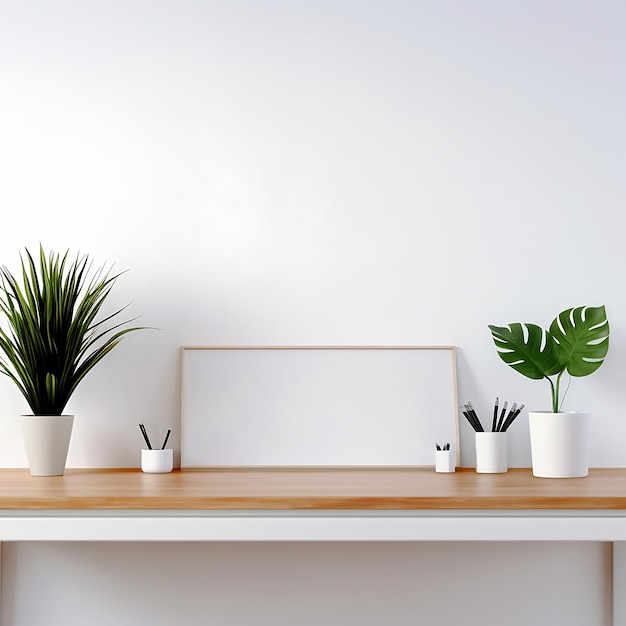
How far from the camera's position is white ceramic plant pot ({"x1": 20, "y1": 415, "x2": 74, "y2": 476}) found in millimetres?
1463

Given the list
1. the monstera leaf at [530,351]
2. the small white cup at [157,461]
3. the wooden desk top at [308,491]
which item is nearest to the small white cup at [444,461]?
the wooden desk top at [308,491]

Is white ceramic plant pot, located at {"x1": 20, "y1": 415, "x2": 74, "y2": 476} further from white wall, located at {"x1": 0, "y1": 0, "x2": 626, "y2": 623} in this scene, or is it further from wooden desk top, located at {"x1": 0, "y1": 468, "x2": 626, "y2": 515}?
white wall, located at {"x1": 0, "y1": 0, "x2": 626, "y2": 623}

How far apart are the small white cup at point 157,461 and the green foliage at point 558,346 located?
78 cm

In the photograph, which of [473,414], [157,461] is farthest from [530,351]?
[157,461]

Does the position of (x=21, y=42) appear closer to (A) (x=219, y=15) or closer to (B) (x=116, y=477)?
(A) (x=219, y=15)

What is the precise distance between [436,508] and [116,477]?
2.28 feet

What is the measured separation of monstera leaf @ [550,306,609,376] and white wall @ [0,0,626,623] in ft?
0.43

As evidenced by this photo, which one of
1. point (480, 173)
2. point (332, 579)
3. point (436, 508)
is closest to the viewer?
point (436, 508)

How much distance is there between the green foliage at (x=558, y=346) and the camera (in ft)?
4.99

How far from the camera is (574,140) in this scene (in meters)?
1.70

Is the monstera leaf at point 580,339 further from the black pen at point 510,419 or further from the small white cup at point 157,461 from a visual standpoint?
the small white cup at point 157,461

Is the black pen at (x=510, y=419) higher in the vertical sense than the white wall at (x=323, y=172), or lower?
lower

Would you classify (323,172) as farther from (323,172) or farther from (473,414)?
(473,414)

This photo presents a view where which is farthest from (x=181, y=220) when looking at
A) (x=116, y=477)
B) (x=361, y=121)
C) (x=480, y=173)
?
(x=480, y=173)
